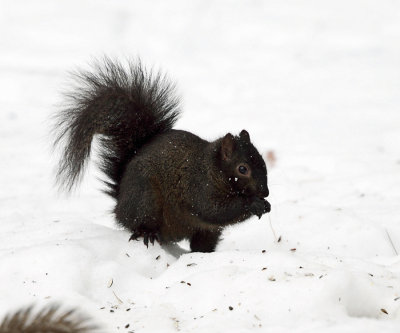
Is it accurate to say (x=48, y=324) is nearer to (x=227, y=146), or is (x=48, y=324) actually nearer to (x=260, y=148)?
(x=227, y=146)

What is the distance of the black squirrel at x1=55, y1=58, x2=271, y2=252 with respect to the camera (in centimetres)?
343

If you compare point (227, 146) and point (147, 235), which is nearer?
point (147, 235)

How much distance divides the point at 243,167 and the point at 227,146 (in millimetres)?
157

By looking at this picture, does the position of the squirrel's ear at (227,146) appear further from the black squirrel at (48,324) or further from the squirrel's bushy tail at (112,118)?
the black squirrel at (48,324)

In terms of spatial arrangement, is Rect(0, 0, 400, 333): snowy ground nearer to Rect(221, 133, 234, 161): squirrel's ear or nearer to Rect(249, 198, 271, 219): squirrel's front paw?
Rect(249, 198, 271, 219): squirrel's front paw

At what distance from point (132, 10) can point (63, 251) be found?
7170mm

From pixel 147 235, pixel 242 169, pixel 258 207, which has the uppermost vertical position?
pixel 242 169

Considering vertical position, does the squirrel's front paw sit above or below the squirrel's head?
below

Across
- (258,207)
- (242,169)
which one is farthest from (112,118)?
(258,207)

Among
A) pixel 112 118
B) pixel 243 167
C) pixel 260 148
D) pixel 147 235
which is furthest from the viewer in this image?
pixel 260 148

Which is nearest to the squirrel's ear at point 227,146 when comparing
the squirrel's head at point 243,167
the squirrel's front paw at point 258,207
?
the squirrel's head at point 243,167

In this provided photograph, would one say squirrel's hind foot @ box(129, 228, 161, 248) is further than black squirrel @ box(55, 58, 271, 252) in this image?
No

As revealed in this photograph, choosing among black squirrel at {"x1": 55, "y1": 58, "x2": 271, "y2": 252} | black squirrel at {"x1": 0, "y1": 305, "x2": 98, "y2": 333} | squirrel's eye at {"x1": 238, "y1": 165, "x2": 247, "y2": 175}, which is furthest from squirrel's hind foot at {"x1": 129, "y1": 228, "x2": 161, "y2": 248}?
black squirrel at {"x1": 0, "y1": 305, "x2": 98, "y2": 333}

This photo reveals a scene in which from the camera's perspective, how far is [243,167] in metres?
3.44
